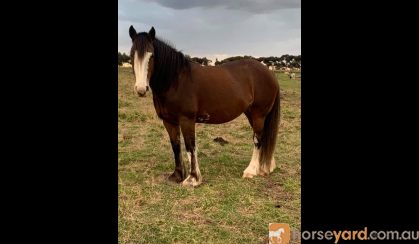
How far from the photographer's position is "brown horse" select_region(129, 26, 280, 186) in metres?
4.85

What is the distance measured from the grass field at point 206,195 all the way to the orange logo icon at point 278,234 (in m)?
0.16

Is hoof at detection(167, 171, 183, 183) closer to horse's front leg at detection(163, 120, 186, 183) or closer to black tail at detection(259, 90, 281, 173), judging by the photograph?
horse's front leg at detection(163, 120, 186, 183)

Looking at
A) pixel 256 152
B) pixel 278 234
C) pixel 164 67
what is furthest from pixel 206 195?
pixel 164 67

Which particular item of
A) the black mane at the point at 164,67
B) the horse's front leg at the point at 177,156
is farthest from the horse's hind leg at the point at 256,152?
the black mane at the point at 164,67

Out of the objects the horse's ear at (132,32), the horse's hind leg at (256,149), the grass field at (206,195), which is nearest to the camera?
the grass field at (206,195)

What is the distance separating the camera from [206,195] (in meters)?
5.03

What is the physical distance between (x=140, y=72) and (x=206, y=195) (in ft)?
6.50

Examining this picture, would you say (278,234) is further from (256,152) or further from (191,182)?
(256,152)

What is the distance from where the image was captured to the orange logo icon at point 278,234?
11.3 feet

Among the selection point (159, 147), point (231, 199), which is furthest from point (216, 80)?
point (159, 147)

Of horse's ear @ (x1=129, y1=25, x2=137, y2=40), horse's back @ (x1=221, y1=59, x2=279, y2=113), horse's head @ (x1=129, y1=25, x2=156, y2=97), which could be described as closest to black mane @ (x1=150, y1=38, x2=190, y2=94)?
horse's head @ (x1=129, y1=25, x2=156, y2=97)

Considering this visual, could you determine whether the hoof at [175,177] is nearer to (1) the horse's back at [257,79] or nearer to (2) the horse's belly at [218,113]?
(2) the horse's belly at [218,113]
